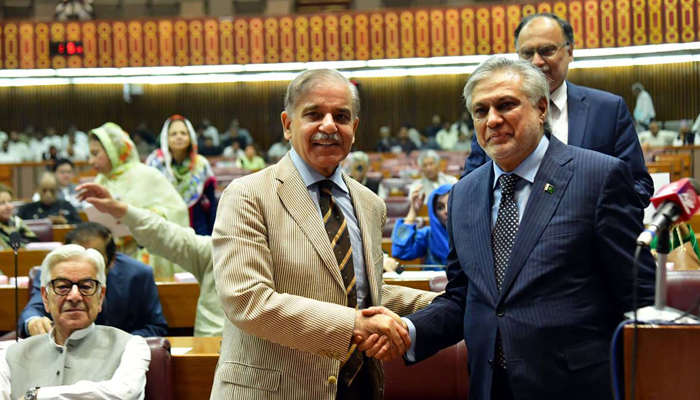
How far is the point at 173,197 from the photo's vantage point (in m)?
5.31

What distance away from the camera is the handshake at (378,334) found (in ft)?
7.25

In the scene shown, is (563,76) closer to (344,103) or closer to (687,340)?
(344,103)

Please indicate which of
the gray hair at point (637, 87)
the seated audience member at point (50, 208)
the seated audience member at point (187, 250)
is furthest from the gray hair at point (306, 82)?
the gray hair at point (637, 87)

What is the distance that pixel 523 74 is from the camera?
7.57ft

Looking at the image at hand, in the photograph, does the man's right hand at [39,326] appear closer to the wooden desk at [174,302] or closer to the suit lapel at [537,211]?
the wooden desk at [174,302]

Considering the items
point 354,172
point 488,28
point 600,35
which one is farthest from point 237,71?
point 354,172

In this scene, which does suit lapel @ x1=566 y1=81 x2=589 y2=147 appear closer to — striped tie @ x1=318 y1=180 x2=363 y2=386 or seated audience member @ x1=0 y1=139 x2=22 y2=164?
striped tie @ x1=318 y1=180 x2=363 y2=386

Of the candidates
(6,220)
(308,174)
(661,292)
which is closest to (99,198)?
(308,174)

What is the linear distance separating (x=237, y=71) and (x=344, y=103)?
17.1 m

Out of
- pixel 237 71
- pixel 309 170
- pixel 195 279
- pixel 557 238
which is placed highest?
pixel 237 71

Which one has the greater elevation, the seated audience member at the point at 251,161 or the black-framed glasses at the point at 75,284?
the seated audience member at the point at 251,161

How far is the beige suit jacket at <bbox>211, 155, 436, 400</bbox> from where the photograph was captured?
215 cm

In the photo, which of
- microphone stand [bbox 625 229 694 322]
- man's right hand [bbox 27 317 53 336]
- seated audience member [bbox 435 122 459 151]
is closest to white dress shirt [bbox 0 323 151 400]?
man's right hand [bbox 27 317 53 336]

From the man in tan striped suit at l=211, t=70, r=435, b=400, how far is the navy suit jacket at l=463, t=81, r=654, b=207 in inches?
28.7
